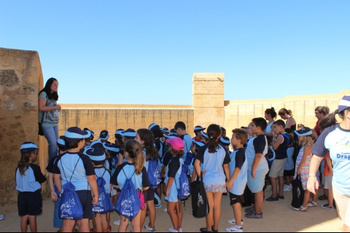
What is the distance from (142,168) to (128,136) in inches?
54.5

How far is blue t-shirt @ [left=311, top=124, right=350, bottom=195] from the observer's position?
288cm

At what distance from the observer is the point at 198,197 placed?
→ 3.97 metres

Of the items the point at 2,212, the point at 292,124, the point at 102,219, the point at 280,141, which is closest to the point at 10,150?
the point at 2,212

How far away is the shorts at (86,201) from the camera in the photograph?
11.0 ft

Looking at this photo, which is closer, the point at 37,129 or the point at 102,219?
the point at 102,219

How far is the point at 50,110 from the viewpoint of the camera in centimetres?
544

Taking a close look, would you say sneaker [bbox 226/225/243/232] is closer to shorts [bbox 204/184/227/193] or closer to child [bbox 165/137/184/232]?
shorts [bbox 204/184/227/193]

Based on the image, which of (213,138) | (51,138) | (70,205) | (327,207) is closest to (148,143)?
(213,138)

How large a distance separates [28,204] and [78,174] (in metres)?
1.15

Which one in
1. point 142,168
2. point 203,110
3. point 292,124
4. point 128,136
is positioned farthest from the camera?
point 203,110

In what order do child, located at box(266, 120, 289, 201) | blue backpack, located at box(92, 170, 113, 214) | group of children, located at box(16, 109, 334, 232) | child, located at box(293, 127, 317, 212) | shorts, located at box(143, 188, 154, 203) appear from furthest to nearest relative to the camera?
child, located at box(266, 120, 289, 201)
child, located at box(293, 127, 317, 212)
shorts, located at box(143, 188, 154, 203)
blue backpack, located at box(92, 170, 113, 214)
group of children, located at box(16, 109, 334, 232)

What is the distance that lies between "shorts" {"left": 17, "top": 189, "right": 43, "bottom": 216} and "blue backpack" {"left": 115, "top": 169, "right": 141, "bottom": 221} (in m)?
1.28

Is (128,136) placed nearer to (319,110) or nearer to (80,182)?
(80,182)

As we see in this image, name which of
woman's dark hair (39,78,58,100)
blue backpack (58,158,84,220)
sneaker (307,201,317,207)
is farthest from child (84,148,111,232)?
sneaker (307,201,317,207)
